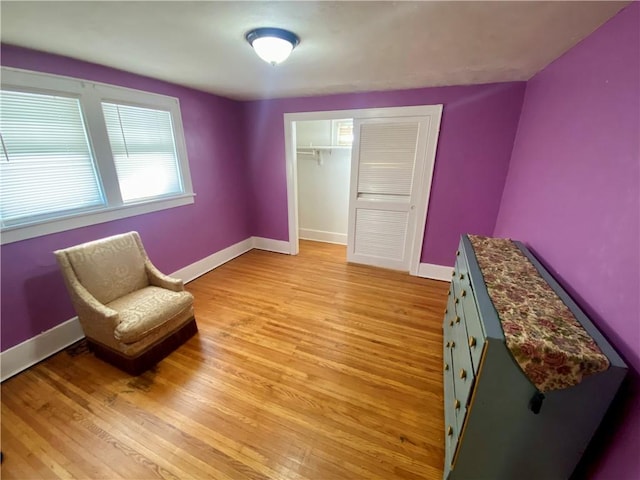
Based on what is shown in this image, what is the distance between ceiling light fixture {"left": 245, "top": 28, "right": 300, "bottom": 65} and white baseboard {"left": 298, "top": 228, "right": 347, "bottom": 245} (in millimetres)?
3260

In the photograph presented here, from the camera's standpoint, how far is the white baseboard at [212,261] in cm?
318

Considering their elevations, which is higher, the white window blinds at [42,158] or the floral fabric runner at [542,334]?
the white window blinds at [42,158]

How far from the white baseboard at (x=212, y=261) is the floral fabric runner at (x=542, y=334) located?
122 inches

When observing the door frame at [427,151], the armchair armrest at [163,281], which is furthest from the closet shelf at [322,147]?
the armchair armrest at [163,281]

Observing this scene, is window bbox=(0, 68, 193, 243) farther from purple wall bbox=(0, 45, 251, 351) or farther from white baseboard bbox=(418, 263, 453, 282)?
white baseboard bbox=(418, 263, 453, 282)

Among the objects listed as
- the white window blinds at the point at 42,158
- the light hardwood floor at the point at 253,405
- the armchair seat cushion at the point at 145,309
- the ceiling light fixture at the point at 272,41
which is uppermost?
the ceiling light fixture at the point at 272,41

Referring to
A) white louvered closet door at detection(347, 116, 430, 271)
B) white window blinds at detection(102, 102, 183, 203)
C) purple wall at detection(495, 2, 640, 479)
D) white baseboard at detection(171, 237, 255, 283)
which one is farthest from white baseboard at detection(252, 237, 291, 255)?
purple wall at detection(495, 2, 640, 479)

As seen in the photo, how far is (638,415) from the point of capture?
2.88 ft

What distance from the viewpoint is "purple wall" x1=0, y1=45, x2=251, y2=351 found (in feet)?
6.05

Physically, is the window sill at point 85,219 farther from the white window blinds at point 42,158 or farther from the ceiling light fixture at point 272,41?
the ceiling light fixture at point 272,41

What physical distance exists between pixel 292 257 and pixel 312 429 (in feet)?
8.69

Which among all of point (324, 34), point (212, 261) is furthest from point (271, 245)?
point (324, 34)

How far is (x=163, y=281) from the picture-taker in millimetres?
2262

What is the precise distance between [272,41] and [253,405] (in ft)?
7.32
